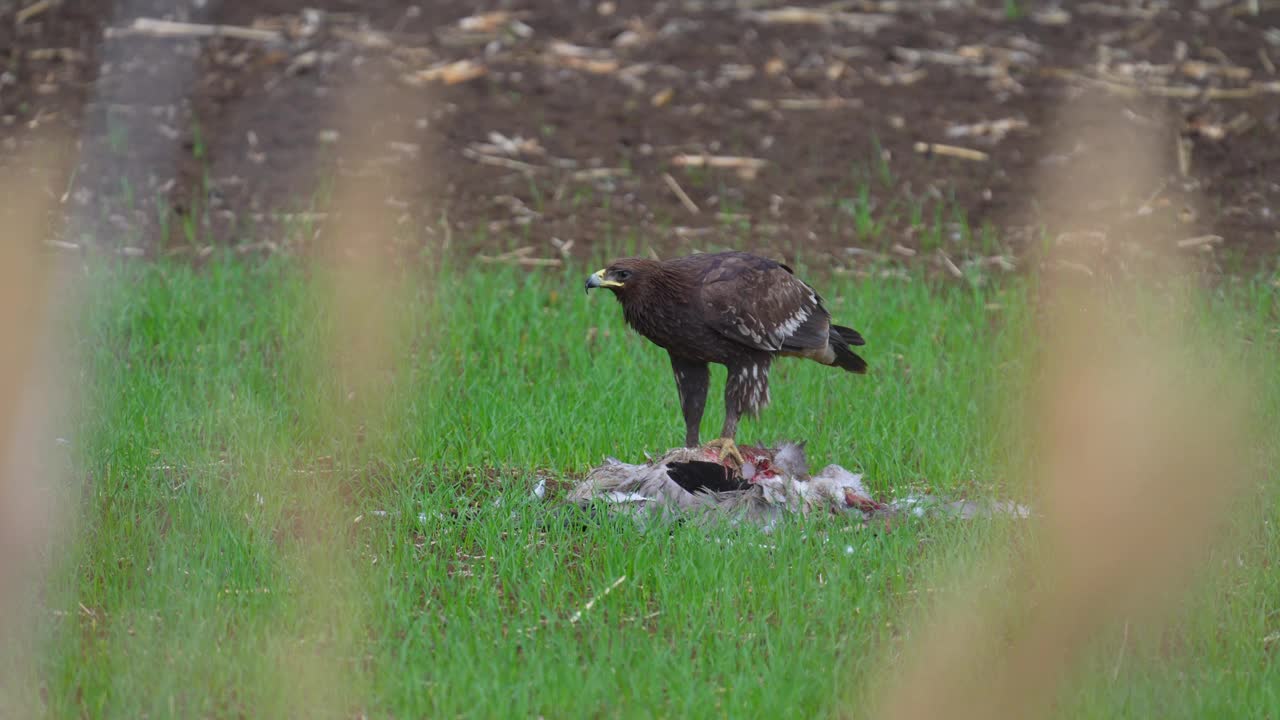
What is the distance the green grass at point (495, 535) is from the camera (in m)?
5.32

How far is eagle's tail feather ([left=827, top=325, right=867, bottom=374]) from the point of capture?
25.2 ft

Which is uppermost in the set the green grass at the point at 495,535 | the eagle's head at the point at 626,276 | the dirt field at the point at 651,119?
the eagle's head at the point at 626,276

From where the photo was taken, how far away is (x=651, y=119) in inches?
497

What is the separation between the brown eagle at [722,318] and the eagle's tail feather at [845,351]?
0.18 metres

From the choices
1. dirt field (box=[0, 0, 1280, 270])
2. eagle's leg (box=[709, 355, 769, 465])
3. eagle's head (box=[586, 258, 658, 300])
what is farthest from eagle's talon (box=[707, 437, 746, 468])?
dirt field (box=[0, 0, 1280, 270])

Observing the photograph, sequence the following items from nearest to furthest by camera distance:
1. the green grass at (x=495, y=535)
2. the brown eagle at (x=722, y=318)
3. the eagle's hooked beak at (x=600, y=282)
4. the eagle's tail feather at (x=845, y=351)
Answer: the green grass at (x=495, y=535), the eagle's hooked beak at (x=600, y=282), the brown eagle at (x=722, y=318), the eagle's tail feather at (x=845, y=351)

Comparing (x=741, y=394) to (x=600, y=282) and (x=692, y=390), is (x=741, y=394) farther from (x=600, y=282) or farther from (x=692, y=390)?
(x=600, y=282)

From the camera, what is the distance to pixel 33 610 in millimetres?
5664

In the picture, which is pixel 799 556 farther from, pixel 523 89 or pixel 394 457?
pixel 523 89

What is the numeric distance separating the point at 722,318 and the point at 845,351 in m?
1.08

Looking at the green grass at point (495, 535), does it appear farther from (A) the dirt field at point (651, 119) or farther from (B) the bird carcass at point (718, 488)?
(A) the dirt field at point (651, 119)

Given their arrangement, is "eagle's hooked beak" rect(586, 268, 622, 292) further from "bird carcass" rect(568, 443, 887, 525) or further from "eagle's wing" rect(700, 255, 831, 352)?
"bird carcass" rect(568, 443, 887, 525)

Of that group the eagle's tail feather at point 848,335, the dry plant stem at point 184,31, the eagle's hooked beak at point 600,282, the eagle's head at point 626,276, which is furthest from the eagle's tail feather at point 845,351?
the dry plant stem at point 184,31

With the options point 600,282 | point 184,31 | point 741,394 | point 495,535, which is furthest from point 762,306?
point 184,31
